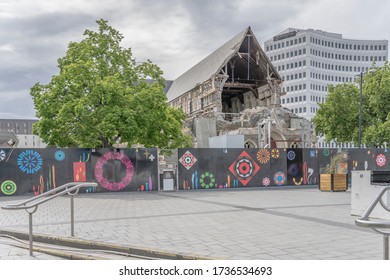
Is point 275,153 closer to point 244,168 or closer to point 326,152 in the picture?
point 244,168

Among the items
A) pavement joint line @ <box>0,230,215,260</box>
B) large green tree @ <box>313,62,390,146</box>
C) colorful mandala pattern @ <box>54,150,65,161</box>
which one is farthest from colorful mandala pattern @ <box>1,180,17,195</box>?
large green tree @ <box>313,62,390,146</box>

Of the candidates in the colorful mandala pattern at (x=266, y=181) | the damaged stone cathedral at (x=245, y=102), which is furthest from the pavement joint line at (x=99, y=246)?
the damaged stone cathedral at (x=245, y=102)

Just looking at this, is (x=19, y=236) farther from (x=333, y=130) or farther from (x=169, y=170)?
(x=333, y=130)

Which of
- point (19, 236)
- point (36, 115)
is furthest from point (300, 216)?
point (36, 115)

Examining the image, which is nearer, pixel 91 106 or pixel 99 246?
pixel 99 246

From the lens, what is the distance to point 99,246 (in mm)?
7668

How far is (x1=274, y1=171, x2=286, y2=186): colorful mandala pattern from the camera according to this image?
77.1ft

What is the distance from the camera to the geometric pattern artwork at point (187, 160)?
21.7m

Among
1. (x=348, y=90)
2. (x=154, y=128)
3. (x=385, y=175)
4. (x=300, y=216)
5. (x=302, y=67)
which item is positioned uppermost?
(x=302, y=67)

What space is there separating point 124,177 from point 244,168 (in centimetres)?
658

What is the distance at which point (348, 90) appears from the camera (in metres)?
41.3

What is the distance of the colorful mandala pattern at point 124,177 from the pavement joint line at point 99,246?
10907 mm

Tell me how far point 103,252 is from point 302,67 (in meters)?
127

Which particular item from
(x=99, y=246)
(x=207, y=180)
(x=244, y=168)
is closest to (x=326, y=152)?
(x=244, y=168)
